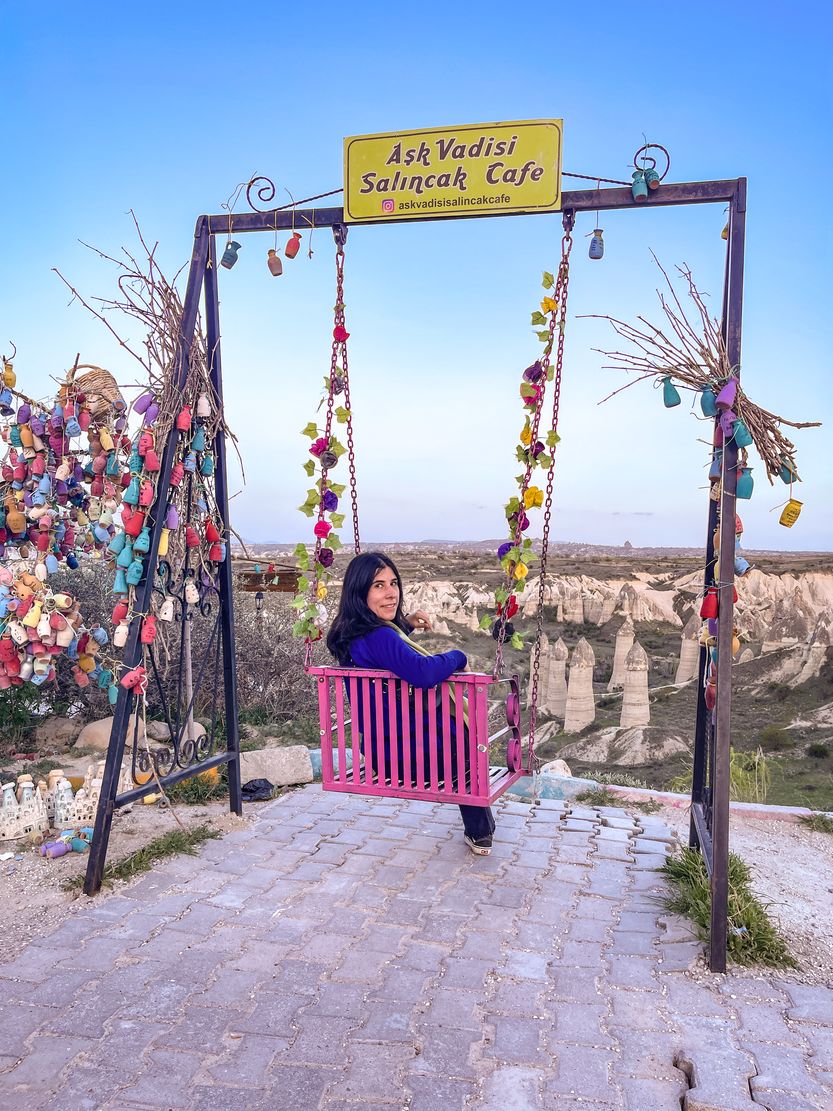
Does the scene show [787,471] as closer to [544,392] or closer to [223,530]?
[544,392]

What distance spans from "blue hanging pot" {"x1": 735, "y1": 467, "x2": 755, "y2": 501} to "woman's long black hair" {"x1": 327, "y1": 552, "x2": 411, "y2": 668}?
1745 mm

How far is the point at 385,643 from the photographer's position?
3.95 meters

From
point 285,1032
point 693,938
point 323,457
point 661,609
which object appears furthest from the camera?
point 661,609

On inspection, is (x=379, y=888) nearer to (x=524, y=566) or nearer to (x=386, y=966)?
(x=386, y=966)

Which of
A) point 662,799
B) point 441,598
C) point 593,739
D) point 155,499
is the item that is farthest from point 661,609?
point 155,499

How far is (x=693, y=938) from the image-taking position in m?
3.37

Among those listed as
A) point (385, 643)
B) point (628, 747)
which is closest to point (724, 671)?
point (385, 643)

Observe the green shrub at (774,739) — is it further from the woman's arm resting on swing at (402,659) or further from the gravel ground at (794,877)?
the woman's arm resting on swing at (402,659)

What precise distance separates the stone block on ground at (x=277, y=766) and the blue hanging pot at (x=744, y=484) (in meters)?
3.65

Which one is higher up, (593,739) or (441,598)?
(441,598)

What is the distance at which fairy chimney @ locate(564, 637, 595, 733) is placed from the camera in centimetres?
3011

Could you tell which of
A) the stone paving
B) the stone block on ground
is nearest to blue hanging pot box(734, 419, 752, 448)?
the stone paving

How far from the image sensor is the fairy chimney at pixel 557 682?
3331 cm

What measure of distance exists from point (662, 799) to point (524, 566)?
2.49m
